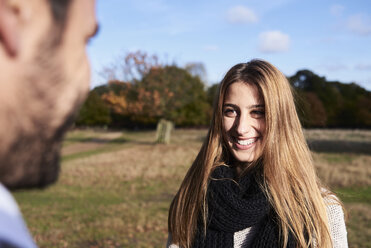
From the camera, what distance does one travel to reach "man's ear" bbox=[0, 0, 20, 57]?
0.66 meters

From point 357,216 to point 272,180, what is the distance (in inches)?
234

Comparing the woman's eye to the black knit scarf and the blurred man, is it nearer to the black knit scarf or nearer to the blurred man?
the black knit scarf

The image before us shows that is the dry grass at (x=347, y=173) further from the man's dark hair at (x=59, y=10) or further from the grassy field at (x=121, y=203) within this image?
the man's dark hair at (x=59, y=10)

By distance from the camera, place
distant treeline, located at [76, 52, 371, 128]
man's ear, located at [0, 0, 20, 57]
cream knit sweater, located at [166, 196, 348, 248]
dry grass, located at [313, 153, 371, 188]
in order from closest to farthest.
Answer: man's ear, located at [0, 0, 20, 57] < cream knit sweater, located at [166, 196, 348, 248] < dry grass, located at [313, 153, 371, 188] < distant treeline, located at [76, 52, 371, 128]

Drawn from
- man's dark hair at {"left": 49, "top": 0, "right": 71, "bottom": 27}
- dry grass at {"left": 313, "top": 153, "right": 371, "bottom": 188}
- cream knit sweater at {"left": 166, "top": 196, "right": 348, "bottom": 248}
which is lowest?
dry grass at {"left": 313, "top": 153, "right": 371, "bottom": 188}

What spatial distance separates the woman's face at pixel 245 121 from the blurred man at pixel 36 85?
5.05 feet

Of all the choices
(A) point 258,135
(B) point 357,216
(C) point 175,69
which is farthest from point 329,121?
(A) point 258,135

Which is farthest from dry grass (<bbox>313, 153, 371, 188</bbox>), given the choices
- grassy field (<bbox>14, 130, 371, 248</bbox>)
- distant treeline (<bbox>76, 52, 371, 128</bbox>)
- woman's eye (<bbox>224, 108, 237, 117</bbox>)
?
distant treeline (<bbox>76, 52, 371, 128</bbox>)

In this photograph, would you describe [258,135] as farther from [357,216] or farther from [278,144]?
[357,216]

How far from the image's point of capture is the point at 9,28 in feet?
2.19

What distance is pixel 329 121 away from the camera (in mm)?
34188

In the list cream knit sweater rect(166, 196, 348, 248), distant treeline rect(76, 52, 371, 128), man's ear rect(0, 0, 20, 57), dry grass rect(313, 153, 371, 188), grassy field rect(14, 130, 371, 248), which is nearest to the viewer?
man's ear rect(0, 0, 20, 57)

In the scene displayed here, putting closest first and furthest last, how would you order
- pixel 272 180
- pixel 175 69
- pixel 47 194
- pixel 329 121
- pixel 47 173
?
pixel 47 173 → pixel 272 180 → pixel 47 194 → pixel 175 69 → pixel 329 121

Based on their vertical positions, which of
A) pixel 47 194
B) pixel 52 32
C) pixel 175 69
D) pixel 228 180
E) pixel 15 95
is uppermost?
pixel 175 69
